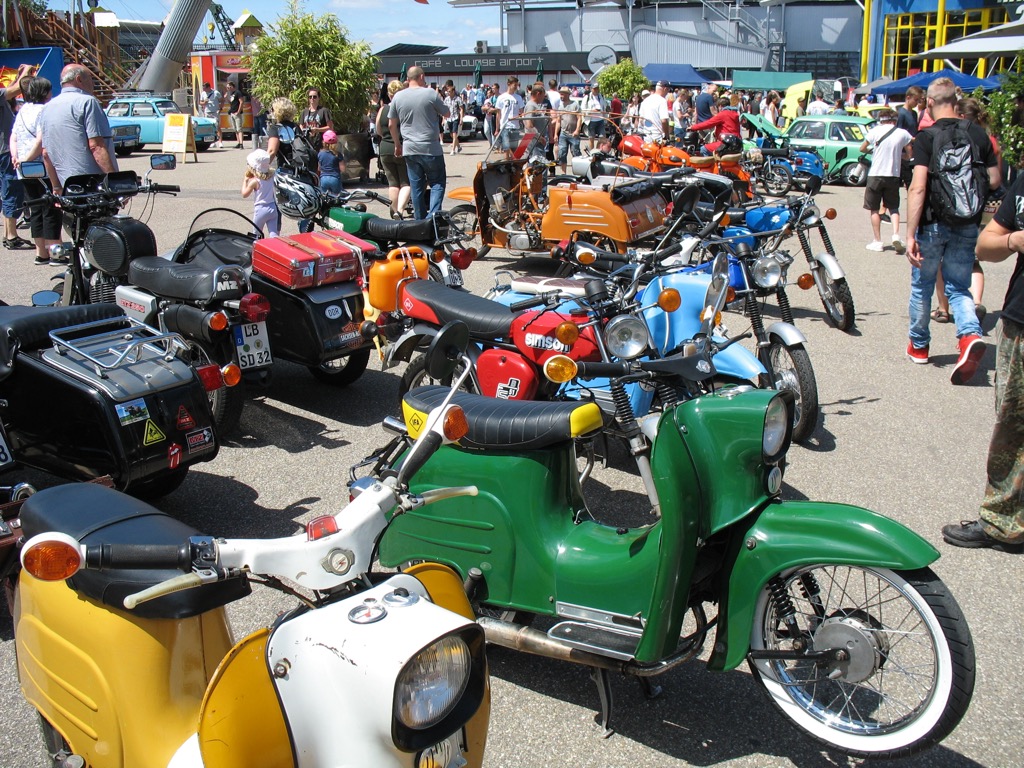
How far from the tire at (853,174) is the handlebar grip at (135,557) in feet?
59.1

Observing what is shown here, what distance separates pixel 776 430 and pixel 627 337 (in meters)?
1.33

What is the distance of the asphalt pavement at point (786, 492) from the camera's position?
9.33 feet

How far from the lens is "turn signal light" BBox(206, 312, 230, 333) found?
486 cm

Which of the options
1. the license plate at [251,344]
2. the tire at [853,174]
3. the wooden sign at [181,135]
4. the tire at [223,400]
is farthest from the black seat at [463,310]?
the wooden sign at [181,135]

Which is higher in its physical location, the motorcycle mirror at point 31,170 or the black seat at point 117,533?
the motorcycle mirror at point 31,170

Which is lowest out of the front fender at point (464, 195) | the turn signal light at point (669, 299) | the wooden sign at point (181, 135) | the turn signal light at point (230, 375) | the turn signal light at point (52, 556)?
the turn signal light at point (230, 375)

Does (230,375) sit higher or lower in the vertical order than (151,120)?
lower

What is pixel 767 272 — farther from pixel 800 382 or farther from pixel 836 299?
pixel 836 299

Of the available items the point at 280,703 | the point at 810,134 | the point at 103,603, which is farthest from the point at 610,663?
the point at 810,134

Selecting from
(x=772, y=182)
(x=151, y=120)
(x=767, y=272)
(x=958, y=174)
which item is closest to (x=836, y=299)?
(x=958, y=174)

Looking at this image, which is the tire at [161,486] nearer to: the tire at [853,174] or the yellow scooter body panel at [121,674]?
the yellow scooter body panel at [121,674]

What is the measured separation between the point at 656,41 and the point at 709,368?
48.2m

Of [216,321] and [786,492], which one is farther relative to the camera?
[216,321]

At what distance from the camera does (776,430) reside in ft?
8.54
